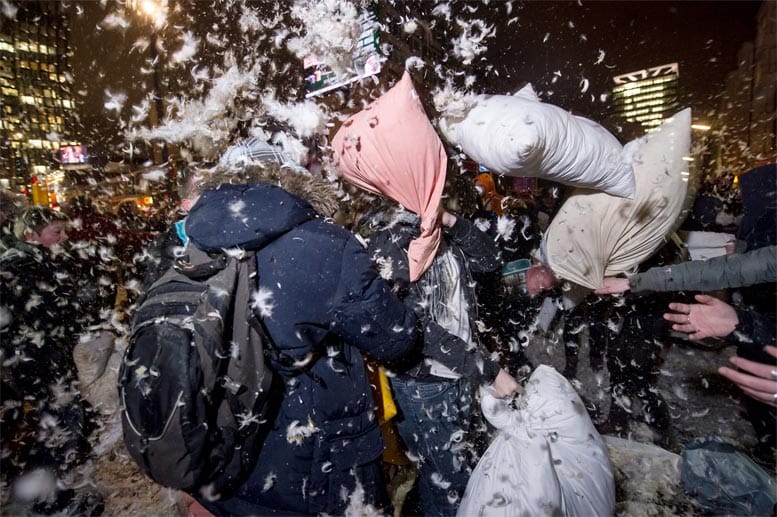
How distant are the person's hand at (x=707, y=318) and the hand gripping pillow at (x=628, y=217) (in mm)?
378

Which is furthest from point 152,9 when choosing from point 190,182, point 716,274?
point 716,274

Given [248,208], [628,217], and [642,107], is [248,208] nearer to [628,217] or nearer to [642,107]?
[628,217]

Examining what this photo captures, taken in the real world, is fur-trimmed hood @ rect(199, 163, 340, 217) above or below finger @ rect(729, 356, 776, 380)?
above

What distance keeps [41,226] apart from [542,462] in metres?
4.05

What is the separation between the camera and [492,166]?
1.73 meters

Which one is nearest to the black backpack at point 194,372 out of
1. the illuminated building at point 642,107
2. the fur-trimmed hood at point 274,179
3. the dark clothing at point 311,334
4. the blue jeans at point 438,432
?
the dark clothing at point 311,334

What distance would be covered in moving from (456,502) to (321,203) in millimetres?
1820

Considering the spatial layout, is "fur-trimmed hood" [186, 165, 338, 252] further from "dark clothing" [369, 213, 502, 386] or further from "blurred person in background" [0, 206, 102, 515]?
"blurred person in background" [0, 206, 102, 515]

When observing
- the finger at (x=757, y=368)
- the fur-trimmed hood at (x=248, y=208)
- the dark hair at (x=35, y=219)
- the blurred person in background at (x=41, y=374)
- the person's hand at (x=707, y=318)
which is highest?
the fur-trimmed hood at (x=248, y=208)

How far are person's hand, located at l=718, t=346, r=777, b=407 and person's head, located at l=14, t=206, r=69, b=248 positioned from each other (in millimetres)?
4549

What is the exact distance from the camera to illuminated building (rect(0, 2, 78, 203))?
28.3 m

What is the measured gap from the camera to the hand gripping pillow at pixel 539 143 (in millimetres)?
1561

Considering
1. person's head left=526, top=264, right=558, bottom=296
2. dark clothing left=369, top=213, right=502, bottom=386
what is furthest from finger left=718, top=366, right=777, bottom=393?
person's head left=526, top=264, right=558, bottom=296

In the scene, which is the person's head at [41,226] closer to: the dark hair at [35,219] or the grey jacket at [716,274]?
the dark hair at [35,219]
